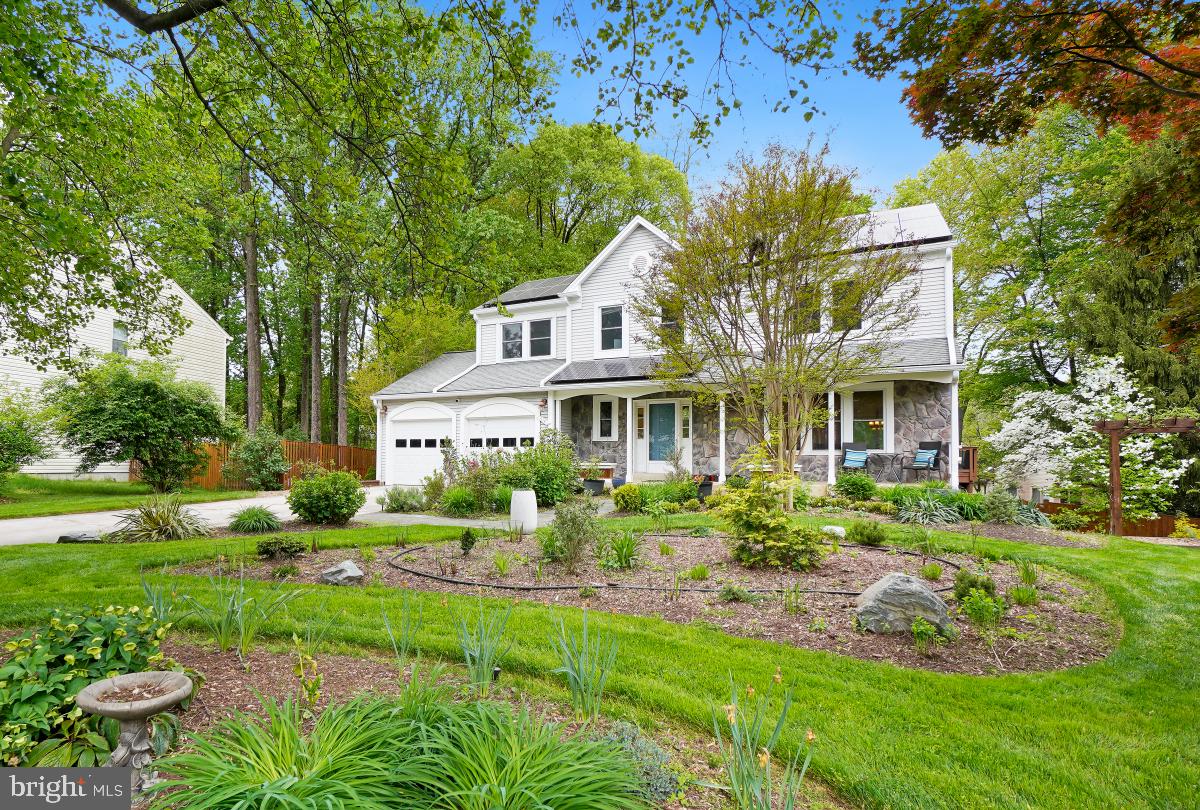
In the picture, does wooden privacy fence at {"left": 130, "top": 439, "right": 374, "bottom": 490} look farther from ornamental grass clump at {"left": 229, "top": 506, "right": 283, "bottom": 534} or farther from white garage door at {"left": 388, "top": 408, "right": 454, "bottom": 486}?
ornamental grass clump at {"left": 229, "top": 506, "right": 283, "bottom": 534}

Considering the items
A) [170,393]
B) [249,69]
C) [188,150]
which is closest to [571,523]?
[249,69]

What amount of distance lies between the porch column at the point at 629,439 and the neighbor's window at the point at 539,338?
159 inches

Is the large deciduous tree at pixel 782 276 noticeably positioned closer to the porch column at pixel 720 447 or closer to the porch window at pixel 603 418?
the porch column at pixel 720 447

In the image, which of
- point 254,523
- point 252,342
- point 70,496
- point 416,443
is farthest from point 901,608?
point 252,342

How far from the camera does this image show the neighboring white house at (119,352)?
1717 cm

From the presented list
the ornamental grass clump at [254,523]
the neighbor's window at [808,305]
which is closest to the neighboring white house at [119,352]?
the ornamental grass clump at [254,523]

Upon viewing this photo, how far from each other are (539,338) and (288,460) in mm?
9190

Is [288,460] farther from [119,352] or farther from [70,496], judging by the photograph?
[119,352]

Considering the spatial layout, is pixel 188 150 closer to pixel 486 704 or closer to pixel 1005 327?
pixel 486 704

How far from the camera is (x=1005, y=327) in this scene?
63.8ft

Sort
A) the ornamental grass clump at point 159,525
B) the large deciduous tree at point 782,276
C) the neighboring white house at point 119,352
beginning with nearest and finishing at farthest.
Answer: the ornamental grass clump at point 159,525 → the large deciduous tree at point 782,276 → the neighboring white house at point 119,352

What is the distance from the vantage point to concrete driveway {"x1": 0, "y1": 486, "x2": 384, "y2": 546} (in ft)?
29.5

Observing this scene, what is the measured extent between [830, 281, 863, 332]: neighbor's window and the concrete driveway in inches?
385

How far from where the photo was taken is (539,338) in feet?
62.8
